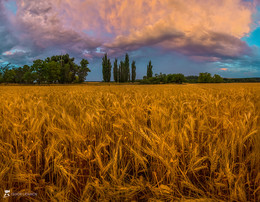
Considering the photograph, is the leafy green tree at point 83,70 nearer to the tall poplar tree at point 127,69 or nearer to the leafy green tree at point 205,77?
the tall poplar tree at point 127,69

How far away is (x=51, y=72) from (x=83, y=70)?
12.2m

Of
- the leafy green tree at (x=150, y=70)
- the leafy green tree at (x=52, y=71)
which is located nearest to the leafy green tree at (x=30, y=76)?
the leafy green tree at (x=52, y=71)

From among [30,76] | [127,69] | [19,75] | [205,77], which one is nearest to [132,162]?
[30,76]

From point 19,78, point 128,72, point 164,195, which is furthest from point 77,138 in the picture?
point 19,78

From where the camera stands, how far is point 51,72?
4344 cm

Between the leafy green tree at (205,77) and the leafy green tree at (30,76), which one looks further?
the leafy green tree at (205,77)

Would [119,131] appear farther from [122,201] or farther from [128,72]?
[128,72]

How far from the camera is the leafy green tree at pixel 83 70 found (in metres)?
52.2

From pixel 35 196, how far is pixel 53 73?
49.4m

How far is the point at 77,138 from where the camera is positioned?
813 mm

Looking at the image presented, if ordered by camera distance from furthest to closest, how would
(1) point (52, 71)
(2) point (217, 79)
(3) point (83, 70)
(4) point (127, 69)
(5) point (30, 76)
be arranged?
(2) point (217, 79)
(4) point (127, 69)
(3) point (83, 70)
(5) point (30, 76)
(1) point (52, 71)

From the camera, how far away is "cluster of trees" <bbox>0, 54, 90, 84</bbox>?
1741 inches

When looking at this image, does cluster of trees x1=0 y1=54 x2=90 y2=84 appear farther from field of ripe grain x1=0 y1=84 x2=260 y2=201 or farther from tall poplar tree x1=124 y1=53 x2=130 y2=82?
field of ripe grain x1=0 y1=84 x2=260 y2=201

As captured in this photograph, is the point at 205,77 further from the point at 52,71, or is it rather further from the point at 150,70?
the point at 52,71
